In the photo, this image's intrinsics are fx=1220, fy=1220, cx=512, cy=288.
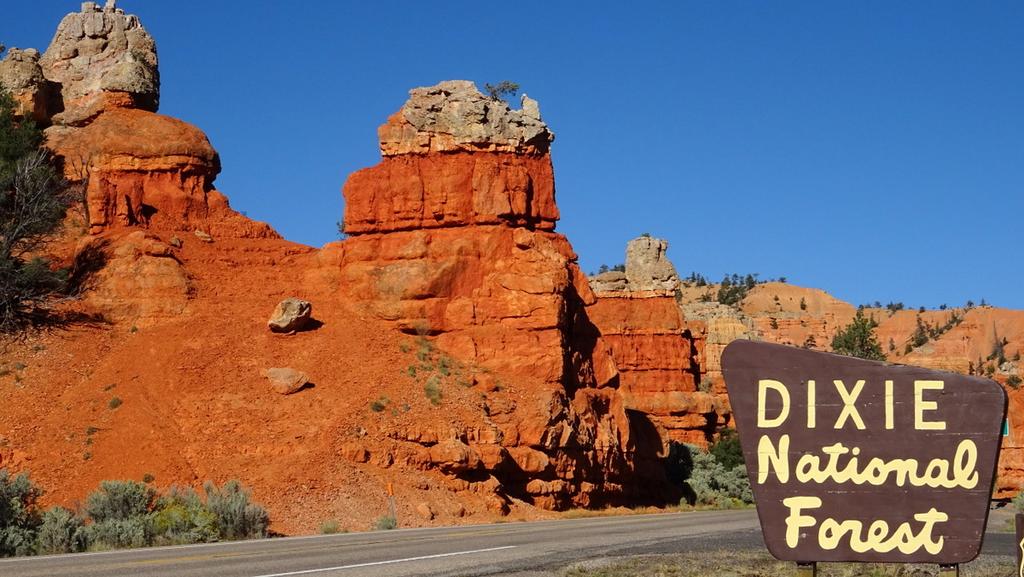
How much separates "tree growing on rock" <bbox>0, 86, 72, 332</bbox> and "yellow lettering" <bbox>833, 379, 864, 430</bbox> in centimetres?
3941

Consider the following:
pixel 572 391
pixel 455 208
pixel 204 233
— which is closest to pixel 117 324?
pixel 204 233

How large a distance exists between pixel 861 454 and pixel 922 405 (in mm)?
559

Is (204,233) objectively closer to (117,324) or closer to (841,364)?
(117,324)

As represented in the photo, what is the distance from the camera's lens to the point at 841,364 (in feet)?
28.9

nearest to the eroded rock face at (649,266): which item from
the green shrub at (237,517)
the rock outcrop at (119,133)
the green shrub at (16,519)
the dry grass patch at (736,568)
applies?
the rock outcrop at (119,133)

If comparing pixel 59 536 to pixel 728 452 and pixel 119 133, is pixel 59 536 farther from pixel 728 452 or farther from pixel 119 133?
pixel 728 452

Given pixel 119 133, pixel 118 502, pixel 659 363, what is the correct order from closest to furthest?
1. pixel 118 502
2. pixel 119 133
3. pixel 659 363

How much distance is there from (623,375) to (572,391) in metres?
27.9

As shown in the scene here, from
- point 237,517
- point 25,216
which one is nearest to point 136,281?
point 25,216

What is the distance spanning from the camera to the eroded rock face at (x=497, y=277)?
1713 inches

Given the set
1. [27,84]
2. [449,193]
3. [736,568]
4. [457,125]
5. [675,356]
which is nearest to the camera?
[736,568]

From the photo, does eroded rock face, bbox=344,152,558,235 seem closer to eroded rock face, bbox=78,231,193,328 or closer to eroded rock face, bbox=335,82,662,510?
eroded rock face, bbox=335,82,662,510

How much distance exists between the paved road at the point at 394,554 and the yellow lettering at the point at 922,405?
6.95 metres

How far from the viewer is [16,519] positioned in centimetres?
2275
